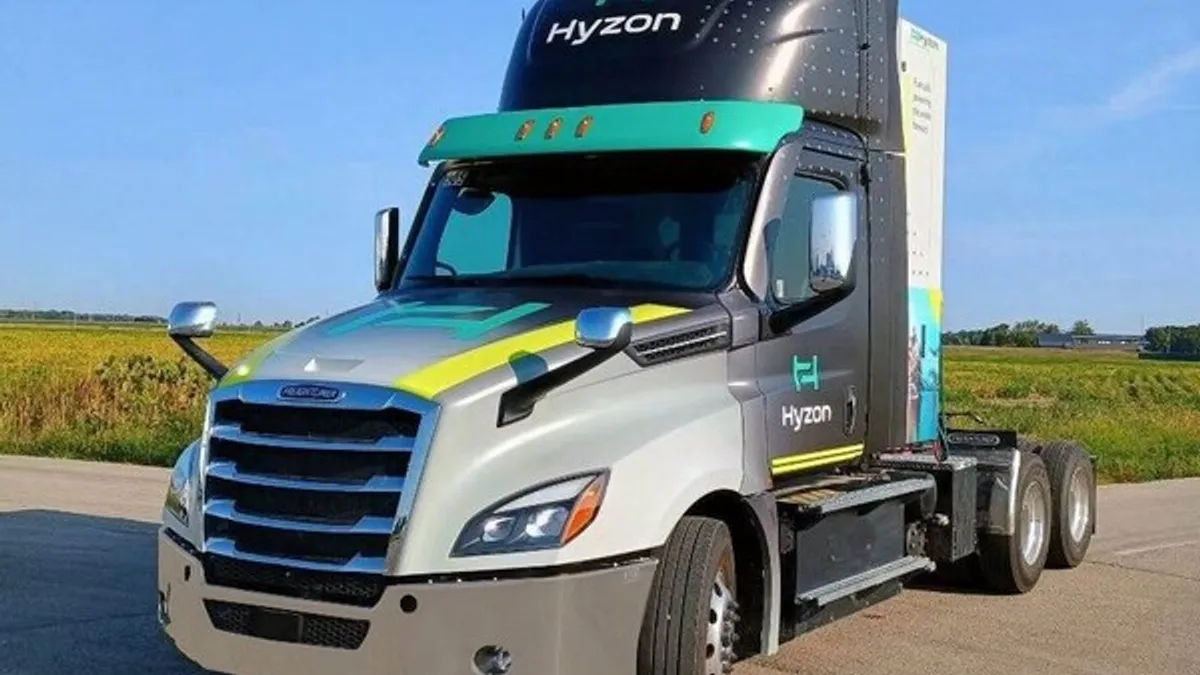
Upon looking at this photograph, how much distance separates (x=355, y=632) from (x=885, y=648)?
395 centimetres

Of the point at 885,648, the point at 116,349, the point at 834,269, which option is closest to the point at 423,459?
the point at 834,269

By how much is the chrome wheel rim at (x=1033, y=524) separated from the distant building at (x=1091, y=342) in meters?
154

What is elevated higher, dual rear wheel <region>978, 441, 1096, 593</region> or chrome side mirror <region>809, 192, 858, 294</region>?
chrome side mirror <region>809, 192, 858, 294</region>

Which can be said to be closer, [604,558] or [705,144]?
[604,558]

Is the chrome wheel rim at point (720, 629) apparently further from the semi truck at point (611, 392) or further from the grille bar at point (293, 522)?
the grille bar at point (293, 522)

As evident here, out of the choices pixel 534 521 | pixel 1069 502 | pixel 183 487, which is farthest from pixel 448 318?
pixel 1069 502

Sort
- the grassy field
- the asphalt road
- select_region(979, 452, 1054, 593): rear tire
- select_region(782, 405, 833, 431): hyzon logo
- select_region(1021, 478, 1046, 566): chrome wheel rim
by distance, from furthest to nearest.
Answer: the grassy field, select_region(1021, 478, 1046, 566): chrome wheel rim, select_region(979, 452, 1054, 593): rear tire, the asphalt road, select_region(782, 405, 833, 431): hyzon logo

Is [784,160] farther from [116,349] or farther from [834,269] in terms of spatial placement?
[116,349]

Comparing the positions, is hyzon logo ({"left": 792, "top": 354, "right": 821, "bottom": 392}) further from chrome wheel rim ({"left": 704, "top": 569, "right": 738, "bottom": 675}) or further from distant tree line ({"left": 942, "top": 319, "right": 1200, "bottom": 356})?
distant tree line ({"left": 942, "top": 319, "right": 1200, "bottom": 356})

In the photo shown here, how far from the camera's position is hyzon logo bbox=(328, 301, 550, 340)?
18.6 feet

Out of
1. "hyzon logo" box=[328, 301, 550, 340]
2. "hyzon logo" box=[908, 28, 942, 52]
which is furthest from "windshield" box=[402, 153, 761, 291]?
"hyzon logo" box=[908, 28, 942, 52]

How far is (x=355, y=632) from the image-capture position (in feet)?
16.4

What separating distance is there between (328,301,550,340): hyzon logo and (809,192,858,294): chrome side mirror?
4.01ft

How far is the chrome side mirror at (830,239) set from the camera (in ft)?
20.1
